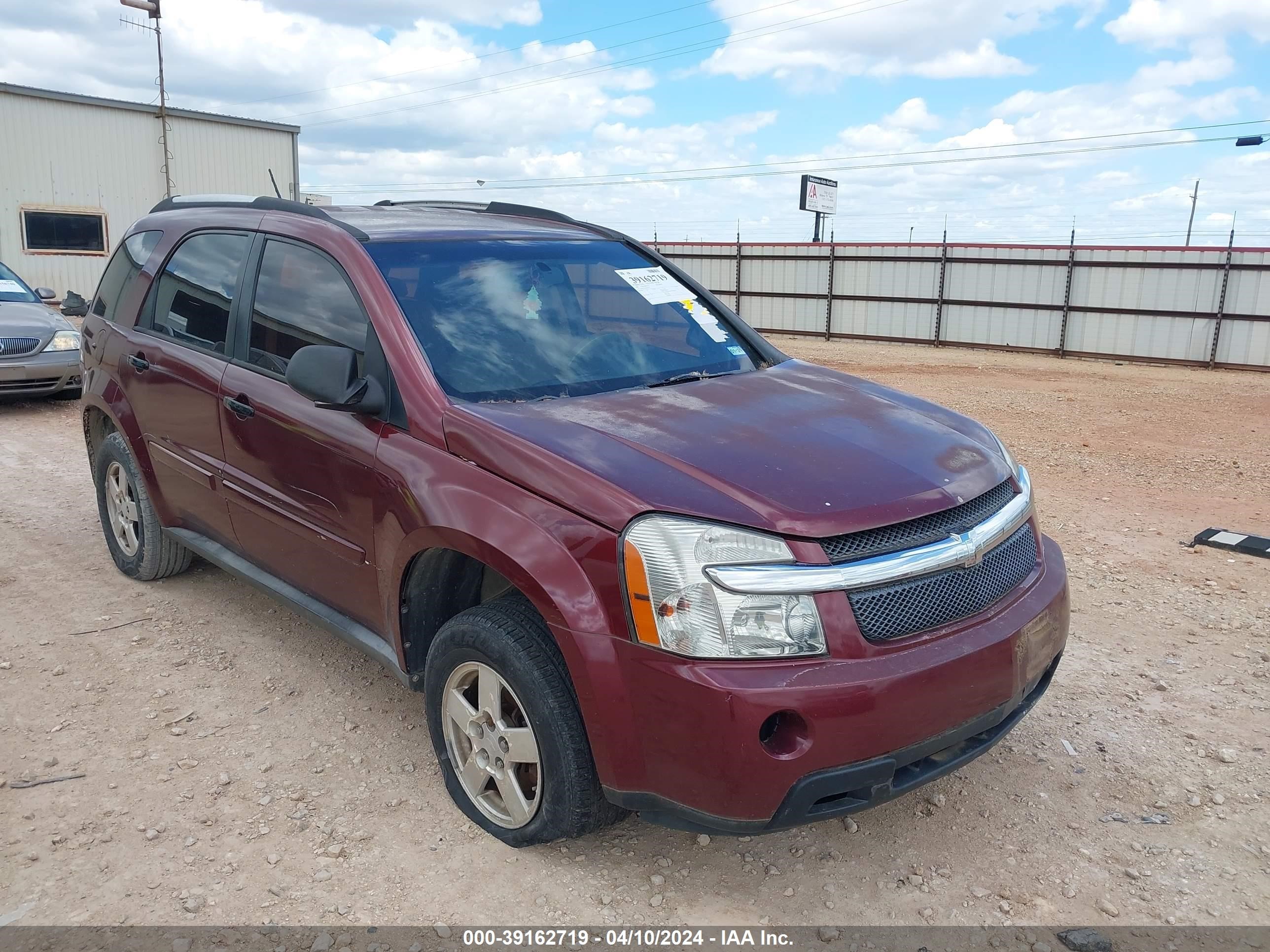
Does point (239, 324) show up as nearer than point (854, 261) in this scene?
Yes

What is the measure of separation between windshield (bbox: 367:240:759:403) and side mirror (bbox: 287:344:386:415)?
→ 0.72 ft

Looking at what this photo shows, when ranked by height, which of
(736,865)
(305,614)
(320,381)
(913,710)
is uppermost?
(320,381)

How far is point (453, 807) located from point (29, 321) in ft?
28.4

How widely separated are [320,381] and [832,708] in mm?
1757

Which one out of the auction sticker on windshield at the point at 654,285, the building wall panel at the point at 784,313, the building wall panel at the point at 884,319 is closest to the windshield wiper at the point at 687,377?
the auction sticker on windshield at the point at 654,285

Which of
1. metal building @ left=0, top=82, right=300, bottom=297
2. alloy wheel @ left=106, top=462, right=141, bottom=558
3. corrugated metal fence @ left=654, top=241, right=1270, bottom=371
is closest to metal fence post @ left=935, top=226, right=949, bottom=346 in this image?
corrugated metal fence @ left=654, top=241, right=1270, bottom=371

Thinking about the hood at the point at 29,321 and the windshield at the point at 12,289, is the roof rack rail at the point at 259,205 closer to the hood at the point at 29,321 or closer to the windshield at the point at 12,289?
the hood at the point at 29,321

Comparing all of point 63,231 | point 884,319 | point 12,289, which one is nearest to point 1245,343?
point 884,319

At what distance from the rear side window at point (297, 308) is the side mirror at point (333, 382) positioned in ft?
0.70

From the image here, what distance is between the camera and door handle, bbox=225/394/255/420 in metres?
3.49

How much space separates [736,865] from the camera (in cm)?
275

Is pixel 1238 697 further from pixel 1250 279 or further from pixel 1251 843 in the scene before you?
pixel 1250 279

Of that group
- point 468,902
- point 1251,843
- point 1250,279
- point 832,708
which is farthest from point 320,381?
point 1250,279

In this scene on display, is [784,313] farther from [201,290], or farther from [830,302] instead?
[201,290]
